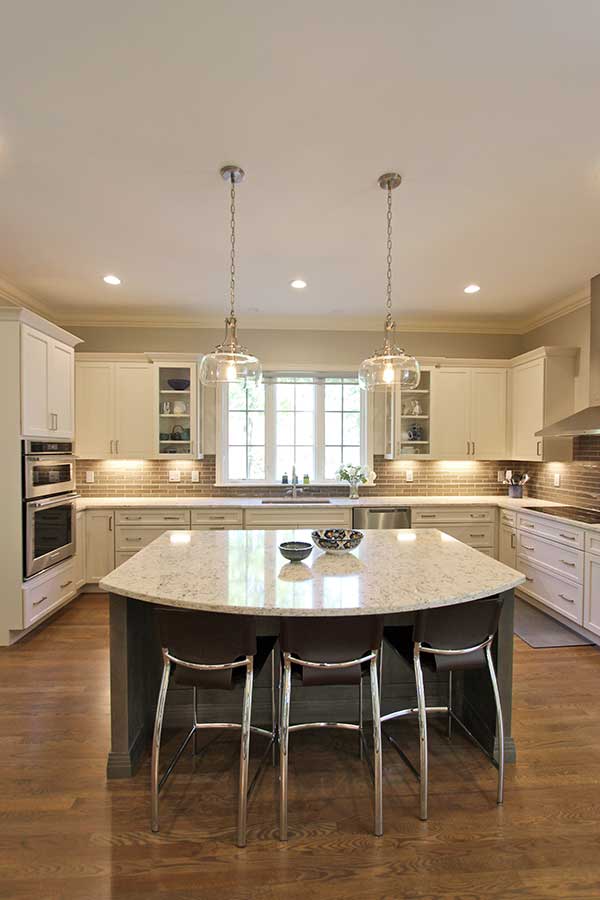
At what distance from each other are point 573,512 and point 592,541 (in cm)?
57

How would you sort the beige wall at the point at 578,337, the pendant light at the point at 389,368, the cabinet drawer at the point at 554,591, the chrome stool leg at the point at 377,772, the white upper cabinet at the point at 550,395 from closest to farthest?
the chrome stool leg at the point at 377,772 → the pendant light at the point at 389,368 → the cabinet drawer at the point at 554,591 → the beige wall at the point at 578,337 → the white upper cabinet at the point at 550,395

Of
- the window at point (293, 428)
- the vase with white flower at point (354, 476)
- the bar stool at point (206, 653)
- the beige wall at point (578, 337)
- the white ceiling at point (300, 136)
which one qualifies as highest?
the white ceiling at point (300, 136)

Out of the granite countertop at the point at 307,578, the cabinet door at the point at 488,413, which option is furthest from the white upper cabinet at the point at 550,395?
the granite countertop at the point at 307,578

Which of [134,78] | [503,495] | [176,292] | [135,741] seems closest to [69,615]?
[135,741]

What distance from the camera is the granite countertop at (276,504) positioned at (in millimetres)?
4387

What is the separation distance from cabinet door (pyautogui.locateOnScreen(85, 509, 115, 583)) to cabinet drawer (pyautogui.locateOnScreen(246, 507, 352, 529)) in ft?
4.52

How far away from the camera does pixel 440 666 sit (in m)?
1.84

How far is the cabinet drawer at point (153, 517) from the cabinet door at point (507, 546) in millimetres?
3221

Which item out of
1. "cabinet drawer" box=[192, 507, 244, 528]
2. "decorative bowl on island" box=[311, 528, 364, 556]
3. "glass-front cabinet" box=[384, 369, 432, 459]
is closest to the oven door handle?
"cabinet drawer" box=[192, 507, 244, 528]

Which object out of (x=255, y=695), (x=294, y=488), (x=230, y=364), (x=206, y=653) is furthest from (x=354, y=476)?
(x=206, y=653)

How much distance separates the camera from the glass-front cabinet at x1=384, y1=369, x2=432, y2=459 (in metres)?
4.84

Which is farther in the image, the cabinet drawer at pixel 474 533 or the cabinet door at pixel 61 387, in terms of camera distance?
the cabinet drawer at pixel 474 533

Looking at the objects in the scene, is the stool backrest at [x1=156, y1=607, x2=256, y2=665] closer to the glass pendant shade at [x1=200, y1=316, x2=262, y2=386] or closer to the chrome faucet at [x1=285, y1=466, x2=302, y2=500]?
the glass pendant shade at [x1=200, y1=316, x2=262, y2=386]

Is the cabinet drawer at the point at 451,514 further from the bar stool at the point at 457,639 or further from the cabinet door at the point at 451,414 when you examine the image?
the bar stool at the point at 457,639
